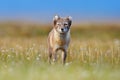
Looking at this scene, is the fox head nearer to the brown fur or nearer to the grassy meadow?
the brown fur

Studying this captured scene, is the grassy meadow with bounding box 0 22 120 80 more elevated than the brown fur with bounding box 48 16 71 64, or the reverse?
the brown fur with bounding box 48 16 71 64

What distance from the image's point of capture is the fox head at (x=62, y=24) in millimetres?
12430

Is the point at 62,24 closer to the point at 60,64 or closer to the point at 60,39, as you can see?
the point at 60,39

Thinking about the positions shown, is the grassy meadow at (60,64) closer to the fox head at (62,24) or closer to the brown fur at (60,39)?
the brown fur at (60,39)

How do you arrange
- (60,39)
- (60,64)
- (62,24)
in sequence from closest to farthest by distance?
1. (60,64)
2. (62,24)
3. (60,39)

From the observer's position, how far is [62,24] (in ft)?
41.0

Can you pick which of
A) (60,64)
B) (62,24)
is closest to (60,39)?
(62,24)

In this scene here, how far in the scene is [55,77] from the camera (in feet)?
28.8

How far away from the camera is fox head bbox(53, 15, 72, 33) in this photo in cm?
1243

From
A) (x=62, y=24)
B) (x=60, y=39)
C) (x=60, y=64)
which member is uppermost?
(x=62, y=24)

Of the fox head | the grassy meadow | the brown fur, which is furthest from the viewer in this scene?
the brown fur

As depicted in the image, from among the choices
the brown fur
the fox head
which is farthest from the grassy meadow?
the fox head

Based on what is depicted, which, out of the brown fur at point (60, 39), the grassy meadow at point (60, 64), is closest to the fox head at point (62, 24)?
the brown fur at point (60, 39)

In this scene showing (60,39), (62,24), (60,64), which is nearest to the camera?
(60,64)
